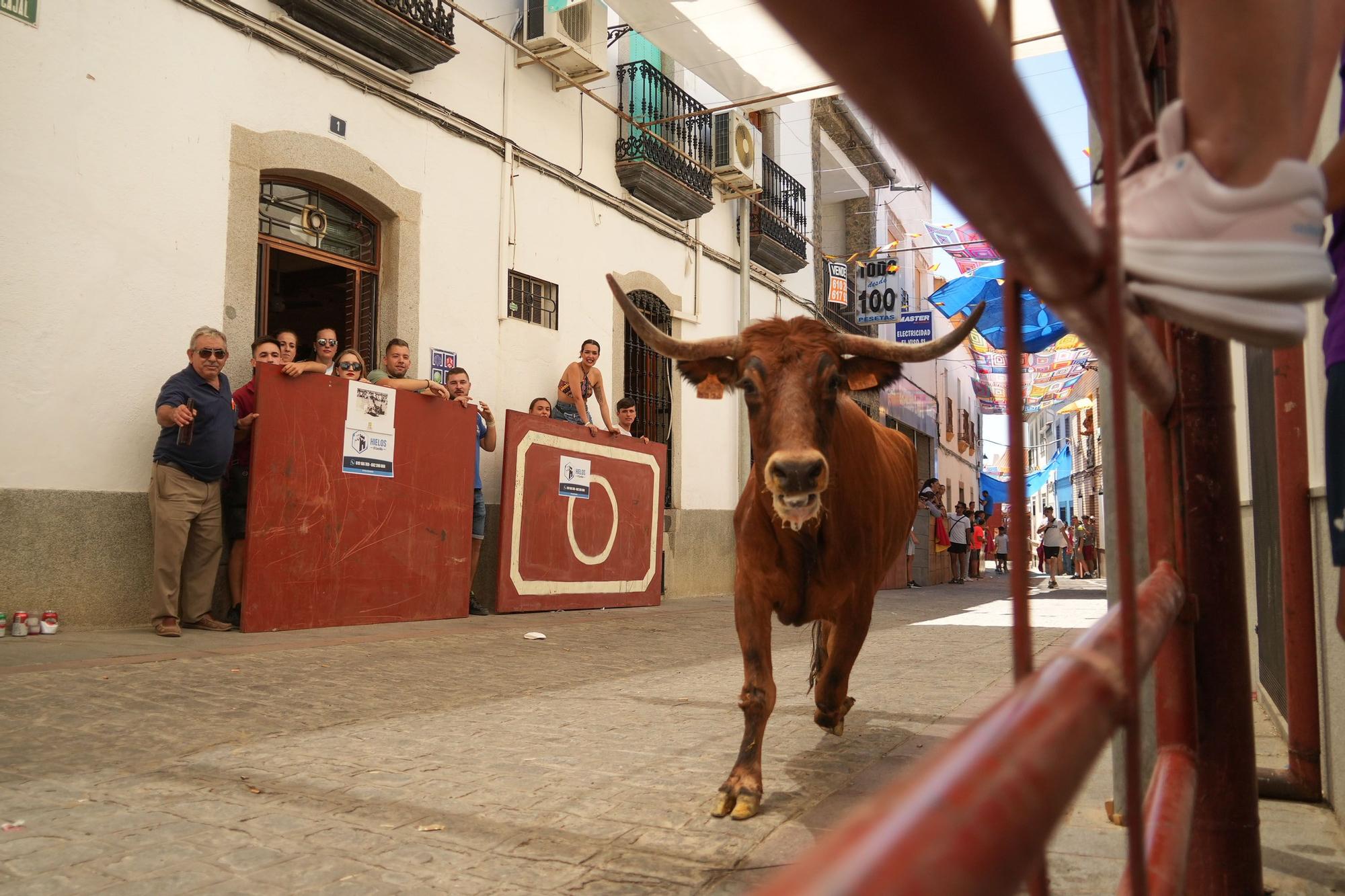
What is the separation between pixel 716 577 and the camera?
1512 cm

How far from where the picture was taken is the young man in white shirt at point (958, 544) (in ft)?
76.6

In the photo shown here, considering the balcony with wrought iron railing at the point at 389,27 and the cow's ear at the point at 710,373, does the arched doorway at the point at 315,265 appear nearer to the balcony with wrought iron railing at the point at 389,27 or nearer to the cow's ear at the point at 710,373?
the balcony with wrought iron railing at the point at 389,27

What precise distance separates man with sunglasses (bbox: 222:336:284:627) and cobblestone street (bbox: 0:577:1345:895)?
854 millimetres

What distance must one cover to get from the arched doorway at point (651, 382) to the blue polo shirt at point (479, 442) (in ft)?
13.3

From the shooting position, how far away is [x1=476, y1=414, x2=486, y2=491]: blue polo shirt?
31.4ft

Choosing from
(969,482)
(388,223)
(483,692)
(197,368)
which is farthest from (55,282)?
(969,482)

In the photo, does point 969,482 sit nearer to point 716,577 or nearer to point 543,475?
point 716,577

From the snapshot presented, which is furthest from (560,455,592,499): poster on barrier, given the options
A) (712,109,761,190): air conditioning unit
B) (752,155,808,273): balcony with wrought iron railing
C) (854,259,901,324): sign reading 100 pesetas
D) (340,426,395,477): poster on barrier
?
(854,259,901,324): sign reading 100 pesetas

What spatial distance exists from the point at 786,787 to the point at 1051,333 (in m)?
11.1

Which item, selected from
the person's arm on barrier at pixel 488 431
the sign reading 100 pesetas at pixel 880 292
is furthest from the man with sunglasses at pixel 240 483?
the sign reading 100 pesetas at pixel 880 292

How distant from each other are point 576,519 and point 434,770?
7397 millimetres

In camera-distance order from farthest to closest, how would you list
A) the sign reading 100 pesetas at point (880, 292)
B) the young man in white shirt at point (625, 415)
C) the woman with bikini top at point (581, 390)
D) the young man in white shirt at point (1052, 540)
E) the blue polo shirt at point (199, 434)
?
the young man in white shirt at point (1052, 540), the sign reading 100 pesetas at point (880, 292), the young man in white shirt at point (625, 415), the woman with bikini top at point (581, 390), the blue polo shirt at point (199, 434)

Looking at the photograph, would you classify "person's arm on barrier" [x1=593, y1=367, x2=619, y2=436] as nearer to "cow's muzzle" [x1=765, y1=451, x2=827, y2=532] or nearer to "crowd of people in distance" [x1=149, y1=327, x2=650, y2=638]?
"crowd of people in distance" [x1=149, y1=327, x2=650, y2=638]

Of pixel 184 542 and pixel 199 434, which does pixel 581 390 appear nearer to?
pixel 199 434
